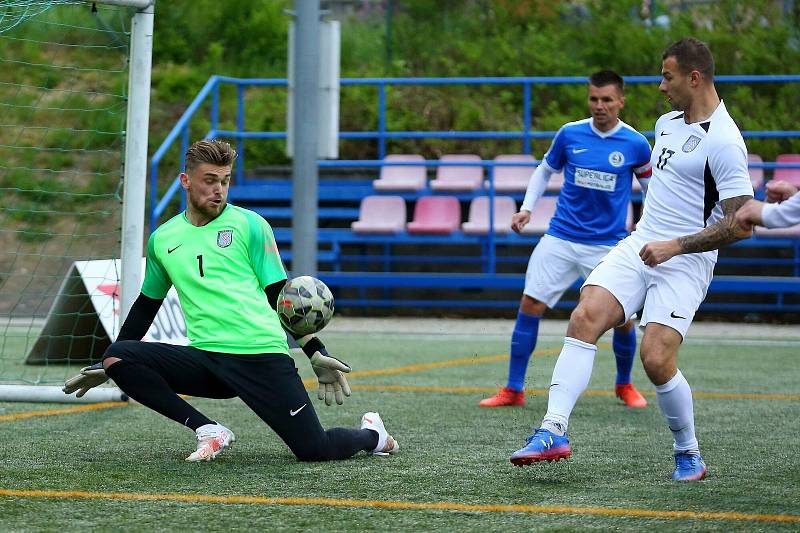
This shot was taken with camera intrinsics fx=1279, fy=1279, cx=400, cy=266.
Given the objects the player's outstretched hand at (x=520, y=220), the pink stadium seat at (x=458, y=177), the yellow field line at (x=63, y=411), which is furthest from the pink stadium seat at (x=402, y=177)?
the yellow field line at (x=63, y=411)

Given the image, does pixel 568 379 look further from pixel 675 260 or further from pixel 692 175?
pixel 692 175

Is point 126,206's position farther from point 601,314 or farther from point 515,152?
point 515,152

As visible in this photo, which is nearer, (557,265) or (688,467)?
(688,467)

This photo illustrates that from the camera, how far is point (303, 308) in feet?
16.3

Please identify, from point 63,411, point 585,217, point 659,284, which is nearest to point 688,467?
point 659,284

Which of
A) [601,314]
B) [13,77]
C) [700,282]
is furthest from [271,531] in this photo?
[13,77]

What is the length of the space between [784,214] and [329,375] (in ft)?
6.12

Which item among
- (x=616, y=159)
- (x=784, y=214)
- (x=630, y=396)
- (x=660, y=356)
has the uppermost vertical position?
(x=616, y=159)

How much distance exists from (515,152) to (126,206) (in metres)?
11.4

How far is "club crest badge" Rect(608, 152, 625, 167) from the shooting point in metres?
7.34

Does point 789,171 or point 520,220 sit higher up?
point 789,171

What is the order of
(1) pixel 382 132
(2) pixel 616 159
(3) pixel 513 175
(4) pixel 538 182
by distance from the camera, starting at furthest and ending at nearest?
(1) pixel 382 132, (3) pixel 513 175, (4) pixel 538 182, (2) pixel 616 159

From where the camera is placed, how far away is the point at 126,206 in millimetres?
6758

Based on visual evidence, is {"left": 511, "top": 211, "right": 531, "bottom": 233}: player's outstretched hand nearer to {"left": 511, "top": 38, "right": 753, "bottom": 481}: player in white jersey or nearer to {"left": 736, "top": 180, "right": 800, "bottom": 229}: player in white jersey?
{"left": 511, "top": 38, "right": 753, "bottom": 481}: player in white jersey
